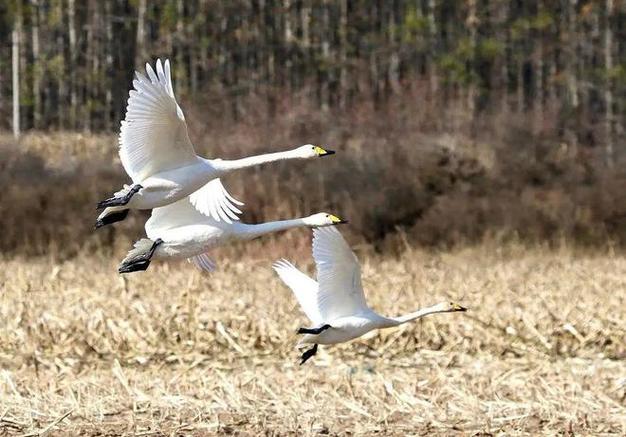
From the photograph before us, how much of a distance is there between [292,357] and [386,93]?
101 feet

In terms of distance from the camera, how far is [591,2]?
48.8 m

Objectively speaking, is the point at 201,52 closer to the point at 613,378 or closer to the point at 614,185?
the point at 614,185

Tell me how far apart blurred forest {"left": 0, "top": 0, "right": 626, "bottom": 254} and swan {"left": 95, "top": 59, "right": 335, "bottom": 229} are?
1707 centimetres

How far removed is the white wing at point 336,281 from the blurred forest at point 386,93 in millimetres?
16151

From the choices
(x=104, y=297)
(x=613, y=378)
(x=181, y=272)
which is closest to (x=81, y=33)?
(x=181, y=272)

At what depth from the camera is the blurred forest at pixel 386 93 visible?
90.2 feet

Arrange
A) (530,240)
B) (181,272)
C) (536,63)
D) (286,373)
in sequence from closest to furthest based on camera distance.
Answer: (286,373) < (181,272) < (530,240) < (536,63)

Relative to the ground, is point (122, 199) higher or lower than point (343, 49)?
higher

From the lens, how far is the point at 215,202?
10039mm

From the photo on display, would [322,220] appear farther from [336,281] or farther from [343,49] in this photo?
[343,49]

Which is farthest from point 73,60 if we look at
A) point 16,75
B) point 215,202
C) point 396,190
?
point 215,202

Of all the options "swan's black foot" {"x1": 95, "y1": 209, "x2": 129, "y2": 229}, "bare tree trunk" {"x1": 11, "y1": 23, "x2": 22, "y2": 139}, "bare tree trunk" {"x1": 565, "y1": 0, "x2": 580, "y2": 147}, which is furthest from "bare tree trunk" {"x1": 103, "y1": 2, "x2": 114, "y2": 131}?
"swan's black foot" {"x1": 95, "y1": 209, "x2": 129, "y2": 229}

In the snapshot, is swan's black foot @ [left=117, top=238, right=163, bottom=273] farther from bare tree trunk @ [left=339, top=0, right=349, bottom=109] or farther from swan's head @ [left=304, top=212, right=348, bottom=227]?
bare tree trunk @ [left=339, top=0, right=349, bottom=109]

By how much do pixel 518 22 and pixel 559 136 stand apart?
14891 mm
